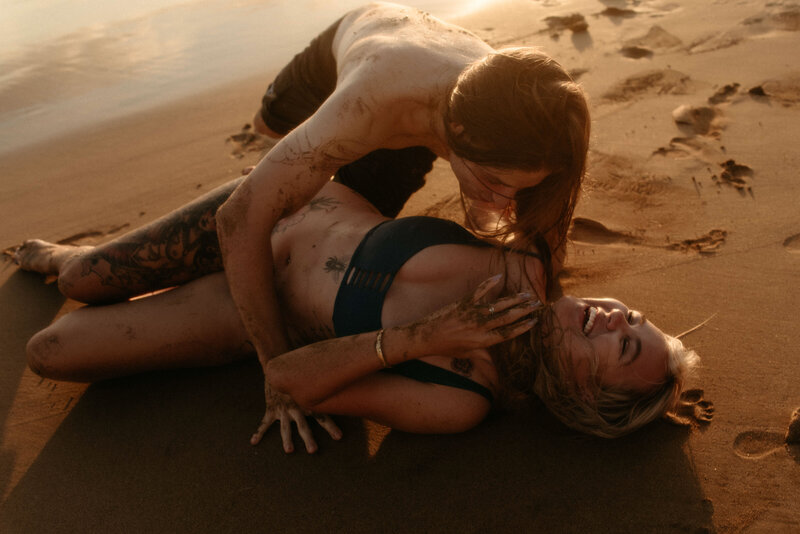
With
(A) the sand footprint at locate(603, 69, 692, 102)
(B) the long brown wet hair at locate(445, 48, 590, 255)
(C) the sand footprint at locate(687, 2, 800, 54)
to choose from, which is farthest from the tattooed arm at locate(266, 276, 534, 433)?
(C) the sand footprint at locate(687, 2, 800, 54)

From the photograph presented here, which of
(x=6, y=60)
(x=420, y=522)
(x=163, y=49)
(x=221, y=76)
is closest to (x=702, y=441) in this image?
(x=420, y=522)

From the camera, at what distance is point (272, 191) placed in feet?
6.98

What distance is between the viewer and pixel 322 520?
1967 mm

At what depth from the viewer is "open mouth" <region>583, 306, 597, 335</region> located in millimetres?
2059

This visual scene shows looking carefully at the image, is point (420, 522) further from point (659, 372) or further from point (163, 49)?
point (163, 49)

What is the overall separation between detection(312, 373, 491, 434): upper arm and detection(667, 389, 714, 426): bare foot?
70 cm

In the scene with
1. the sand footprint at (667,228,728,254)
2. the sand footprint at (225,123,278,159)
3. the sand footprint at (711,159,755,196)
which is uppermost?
the sand footprint at (225,123,278,159)

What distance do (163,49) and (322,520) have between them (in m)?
5.19

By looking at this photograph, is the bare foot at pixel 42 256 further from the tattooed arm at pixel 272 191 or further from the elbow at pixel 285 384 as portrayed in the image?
the elbow at pixel 285 384

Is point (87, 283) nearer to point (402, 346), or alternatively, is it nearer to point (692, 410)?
point (402, 346)

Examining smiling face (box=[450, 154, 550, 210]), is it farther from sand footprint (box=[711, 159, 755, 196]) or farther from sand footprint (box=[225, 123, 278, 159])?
sand footprint (box=[225, 123, 278, 159])

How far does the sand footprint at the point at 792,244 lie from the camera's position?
268cm

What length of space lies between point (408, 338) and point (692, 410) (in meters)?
1.04

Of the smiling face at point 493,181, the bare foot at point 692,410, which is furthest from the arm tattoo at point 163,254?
the bare foot at point 692,410
